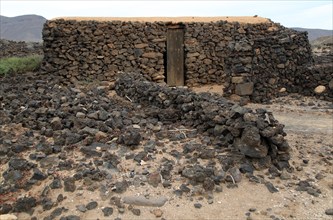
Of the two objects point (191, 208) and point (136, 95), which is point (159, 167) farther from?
point (136, 95)

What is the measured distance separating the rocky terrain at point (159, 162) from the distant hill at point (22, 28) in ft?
203

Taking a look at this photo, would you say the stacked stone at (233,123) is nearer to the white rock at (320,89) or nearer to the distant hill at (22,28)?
the white rock at (320,89)

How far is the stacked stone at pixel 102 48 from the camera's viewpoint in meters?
12.0

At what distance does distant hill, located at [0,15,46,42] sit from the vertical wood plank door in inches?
2209

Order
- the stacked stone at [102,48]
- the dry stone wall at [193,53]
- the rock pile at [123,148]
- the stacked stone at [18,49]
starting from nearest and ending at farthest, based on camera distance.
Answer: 1. the rock pile at [123,148]
2. the dry stone wall at [193,53]
3. the stacked stone at [102,48]
4. the stacked stone at [18,49]

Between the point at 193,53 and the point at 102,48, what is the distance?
3147 mm

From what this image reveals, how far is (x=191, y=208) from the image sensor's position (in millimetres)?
4637

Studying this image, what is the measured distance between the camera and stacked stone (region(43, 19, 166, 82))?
12.0 meters

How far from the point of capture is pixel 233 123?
5.91 metres

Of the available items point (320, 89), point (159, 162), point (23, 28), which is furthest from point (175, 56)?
point (23, 28)

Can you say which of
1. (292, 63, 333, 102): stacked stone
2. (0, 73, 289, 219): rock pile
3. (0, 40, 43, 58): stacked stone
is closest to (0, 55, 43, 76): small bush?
(0, 40, 43, 58): stacked stone

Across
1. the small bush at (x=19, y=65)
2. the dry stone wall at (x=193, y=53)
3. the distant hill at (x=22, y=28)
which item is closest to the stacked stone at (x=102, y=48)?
the dry stone wall at (x=193, y=53)

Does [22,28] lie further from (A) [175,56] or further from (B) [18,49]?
(A) [175,56]

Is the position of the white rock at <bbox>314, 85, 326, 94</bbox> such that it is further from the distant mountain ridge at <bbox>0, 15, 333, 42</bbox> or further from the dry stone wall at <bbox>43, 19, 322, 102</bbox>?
the distant mountain ridge at <bbox>0, 15, 333, 42</bbox>
